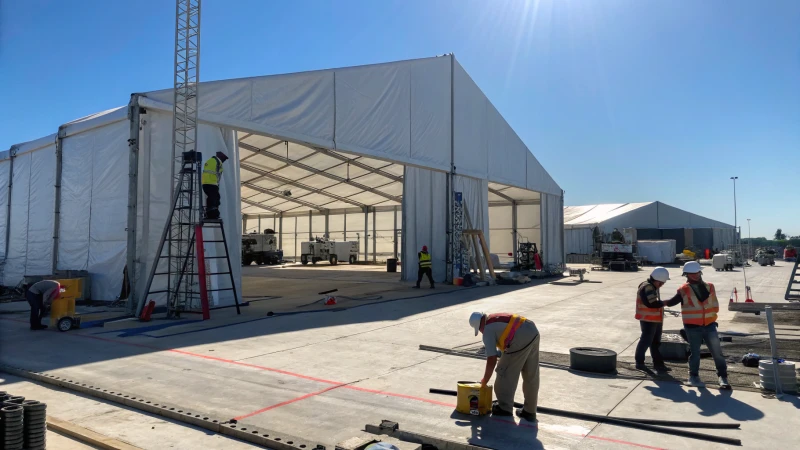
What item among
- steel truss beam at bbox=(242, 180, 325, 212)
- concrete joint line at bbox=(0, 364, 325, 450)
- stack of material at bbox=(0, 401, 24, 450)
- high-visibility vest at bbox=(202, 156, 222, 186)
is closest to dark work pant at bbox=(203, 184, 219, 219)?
high-visibility vest at bbox=(202, 156, 222, 186)

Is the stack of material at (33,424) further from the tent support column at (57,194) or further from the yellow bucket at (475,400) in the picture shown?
the tent support column at (57,194)

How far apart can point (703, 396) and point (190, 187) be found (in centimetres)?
1174

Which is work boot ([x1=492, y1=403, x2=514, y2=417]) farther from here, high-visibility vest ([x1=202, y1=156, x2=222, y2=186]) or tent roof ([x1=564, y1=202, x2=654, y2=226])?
tent roof ([x1=564, y1=202, x2=654, y2=226])

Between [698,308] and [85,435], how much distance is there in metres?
7.09

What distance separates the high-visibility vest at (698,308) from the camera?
6.82 meters

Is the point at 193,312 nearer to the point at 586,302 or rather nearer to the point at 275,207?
the point at 586,302

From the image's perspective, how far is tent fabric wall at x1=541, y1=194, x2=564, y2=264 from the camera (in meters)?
31.6

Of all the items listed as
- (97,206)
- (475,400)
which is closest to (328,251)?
(97,206)

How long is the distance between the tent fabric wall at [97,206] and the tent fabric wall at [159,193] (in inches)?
51.8

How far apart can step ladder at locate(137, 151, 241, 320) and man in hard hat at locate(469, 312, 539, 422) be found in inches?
358

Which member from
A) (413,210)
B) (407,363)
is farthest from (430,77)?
(407,363)

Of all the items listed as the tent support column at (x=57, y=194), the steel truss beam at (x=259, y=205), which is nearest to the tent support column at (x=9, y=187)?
the tent support column at (x=57, y=194)

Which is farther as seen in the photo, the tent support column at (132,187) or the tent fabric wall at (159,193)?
the tent fabric wall at (159,193)

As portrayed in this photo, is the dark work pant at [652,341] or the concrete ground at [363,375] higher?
the dark work pant at [652,341]
